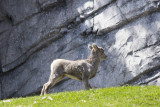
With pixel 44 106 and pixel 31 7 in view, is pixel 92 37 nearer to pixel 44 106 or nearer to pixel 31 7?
pixel 31 7

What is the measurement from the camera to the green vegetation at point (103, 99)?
11.5 m

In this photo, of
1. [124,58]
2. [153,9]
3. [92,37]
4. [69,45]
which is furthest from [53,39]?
[153,9]

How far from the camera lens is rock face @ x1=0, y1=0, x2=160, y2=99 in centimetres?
2075

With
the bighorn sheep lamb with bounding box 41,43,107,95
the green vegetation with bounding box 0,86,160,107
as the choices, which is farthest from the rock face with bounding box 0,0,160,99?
the green vegetation with bounding box 0,86,160,107

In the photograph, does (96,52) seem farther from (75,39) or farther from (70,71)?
(75,39)

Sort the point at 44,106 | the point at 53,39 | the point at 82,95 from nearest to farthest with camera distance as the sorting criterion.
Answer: the point at 44,106
the point at 82,95
the point at 53,39

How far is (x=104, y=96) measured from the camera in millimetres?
12406

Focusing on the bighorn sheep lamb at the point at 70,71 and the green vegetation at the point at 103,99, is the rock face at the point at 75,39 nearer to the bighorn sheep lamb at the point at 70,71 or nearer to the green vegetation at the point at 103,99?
the bighorn sheep lamb at the point at 70,71

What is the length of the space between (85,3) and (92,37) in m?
2.78

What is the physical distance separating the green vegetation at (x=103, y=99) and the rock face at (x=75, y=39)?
7.51m

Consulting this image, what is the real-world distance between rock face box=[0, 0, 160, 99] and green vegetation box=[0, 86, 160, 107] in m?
7.51

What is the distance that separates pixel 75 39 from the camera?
23.3 metres

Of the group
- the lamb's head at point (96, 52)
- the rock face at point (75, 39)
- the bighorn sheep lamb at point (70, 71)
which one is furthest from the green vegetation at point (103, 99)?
the rock face at point (75, 39)

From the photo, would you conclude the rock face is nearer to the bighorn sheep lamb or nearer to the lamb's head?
the lamb's head
